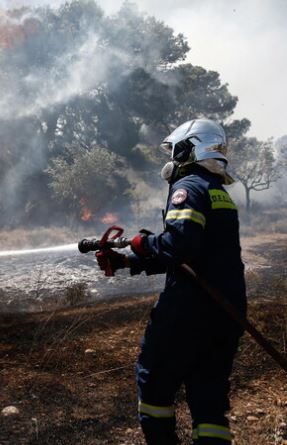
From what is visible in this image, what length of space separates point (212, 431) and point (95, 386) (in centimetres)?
157

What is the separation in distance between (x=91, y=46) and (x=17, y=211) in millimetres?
14943

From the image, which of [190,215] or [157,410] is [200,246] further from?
[157,410]

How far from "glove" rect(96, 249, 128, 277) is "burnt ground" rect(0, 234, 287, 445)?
1127 millimetres

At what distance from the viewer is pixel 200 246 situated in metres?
2.06

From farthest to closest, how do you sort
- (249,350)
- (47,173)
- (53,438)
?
(47,173) < (249,350) < (53,438)

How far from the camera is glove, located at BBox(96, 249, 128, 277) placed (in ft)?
7.77

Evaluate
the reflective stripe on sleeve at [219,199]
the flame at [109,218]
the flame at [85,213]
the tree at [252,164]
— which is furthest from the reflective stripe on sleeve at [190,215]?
the tree at [252,164]

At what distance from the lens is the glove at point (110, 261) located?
2369 mm

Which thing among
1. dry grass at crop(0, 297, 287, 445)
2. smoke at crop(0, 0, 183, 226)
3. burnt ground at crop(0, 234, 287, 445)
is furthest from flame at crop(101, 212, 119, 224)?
dry grass at crop(0, 297, 287, 445)

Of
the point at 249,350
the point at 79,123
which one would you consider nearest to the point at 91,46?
the point at 79,123

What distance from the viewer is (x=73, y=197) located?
2834 centimetres

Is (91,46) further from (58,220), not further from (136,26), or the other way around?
(58,220)

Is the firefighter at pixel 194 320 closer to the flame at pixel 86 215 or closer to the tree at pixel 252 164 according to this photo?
the flame at pixel 86 215

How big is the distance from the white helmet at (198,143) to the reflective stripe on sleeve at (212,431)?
134cm
